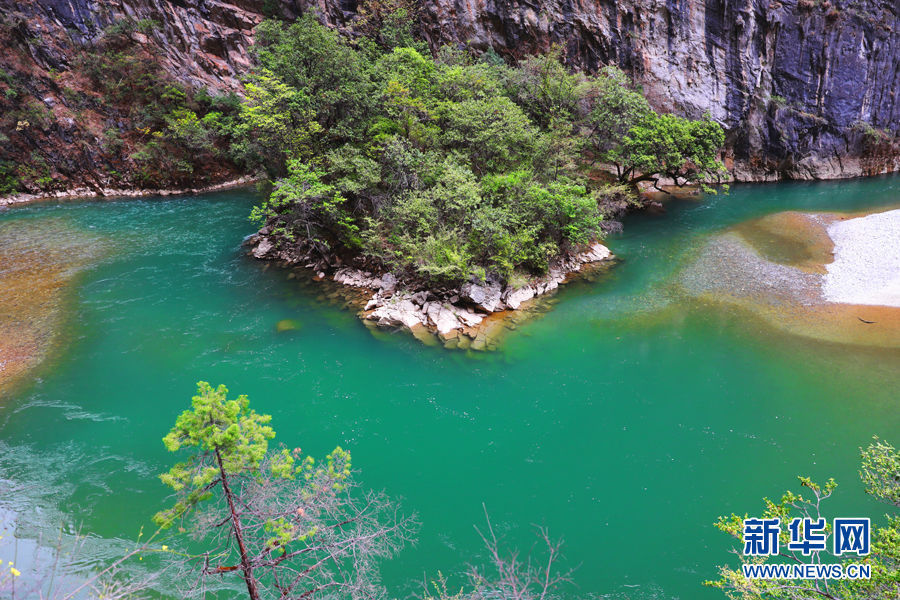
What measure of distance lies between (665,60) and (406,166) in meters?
24.3

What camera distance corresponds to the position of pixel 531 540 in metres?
7.88

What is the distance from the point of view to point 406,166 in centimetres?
1723

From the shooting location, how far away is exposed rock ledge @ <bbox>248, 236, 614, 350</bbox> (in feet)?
47.6

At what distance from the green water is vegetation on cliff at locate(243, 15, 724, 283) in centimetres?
299

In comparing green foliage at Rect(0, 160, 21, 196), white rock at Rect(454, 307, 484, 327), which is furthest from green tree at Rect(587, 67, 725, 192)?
green foliage at Rect(0, 160, 21, 196)

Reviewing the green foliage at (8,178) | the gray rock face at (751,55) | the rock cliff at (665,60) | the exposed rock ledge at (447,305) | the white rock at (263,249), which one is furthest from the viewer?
the green foliage at (8,178)

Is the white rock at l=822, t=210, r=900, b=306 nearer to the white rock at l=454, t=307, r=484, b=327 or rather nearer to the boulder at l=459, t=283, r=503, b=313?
the boulder at l=459, t=283, r=503, b=313

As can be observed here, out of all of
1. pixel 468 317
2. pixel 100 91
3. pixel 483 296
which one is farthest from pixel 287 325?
pixel 100 91

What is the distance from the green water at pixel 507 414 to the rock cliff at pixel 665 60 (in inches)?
858

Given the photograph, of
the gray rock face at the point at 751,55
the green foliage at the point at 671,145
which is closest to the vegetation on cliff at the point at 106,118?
the gray rock face at the point at 751,55

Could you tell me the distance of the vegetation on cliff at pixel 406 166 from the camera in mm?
16219

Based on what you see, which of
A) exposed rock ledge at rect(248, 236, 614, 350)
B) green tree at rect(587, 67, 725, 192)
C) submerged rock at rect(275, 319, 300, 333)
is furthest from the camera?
green tree at rect(587, 67, 725, 192)

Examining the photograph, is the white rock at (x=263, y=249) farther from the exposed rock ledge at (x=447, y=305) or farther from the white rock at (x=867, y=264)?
the white rock at (x=867, y=264)

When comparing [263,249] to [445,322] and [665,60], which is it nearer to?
[445,322]
